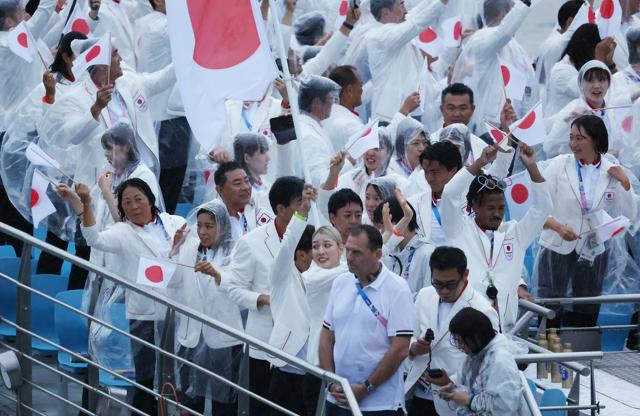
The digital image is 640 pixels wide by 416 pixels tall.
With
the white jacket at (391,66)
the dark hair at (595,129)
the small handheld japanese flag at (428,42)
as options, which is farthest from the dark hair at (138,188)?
the small handheld japanese flag at (428,42)

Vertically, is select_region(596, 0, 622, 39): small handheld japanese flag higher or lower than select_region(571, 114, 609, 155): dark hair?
higher

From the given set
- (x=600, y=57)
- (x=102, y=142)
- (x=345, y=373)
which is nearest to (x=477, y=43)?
(x=600, y=57)

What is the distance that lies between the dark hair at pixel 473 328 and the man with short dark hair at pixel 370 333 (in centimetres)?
23

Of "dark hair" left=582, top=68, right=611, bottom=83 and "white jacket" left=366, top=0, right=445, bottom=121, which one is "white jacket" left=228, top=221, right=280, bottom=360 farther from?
"white jacket" left=366, top=0, right=445, bottom=121

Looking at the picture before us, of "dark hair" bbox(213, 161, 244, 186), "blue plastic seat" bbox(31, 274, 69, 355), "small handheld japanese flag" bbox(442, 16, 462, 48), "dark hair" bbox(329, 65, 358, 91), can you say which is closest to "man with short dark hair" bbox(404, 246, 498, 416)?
"dark hair" bbox(213, 161, 244, 186)

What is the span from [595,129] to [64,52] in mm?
3669

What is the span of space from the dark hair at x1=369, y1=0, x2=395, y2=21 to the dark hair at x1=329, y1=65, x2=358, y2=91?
5.44 feet

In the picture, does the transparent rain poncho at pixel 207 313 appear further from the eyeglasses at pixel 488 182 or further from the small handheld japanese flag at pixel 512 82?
the small handheld japanese flag at pixel 512 82

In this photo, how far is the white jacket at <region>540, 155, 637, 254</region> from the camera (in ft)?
31.4

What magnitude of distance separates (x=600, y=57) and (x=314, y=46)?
117 inches

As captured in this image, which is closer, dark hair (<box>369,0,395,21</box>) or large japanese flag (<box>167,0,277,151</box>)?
large japanese flag (<box>167,0,277,151</box>)

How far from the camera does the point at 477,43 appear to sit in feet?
39.1

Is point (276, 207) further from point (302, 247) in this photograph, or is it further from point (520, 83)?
point (520, 83)

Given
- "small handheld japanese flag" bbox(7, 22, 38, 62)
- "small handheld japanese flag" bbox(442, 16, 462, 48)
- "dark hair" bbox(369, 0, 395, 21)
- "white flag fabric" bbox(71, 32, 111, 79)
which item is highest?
"dark hair" bbox(369, 0, 395, 21)
